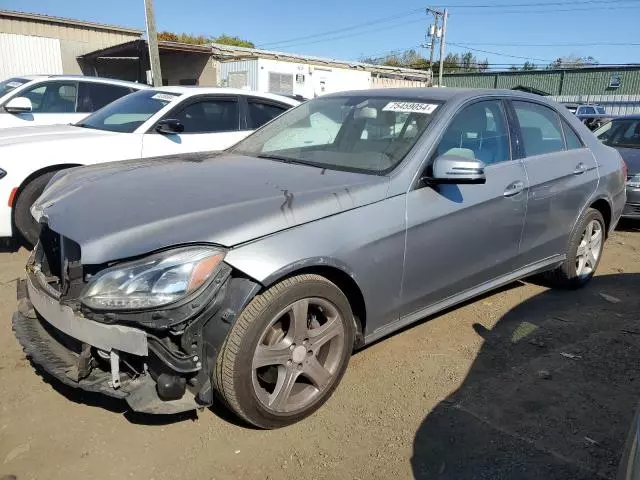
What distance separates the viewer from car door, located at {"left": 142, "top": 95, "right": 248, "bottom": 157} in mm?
5648

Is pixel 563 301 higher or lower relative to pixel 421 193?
lower

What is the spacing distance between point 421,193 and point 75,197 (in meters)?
1.86

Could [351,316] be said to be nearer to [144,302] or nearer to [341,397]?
[341,397]

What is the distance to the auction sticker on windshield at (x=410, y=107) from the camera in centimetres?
338

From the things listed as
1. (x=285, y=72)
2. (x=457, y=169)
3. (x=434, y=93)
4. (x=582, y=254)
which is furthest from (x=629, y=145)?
(x=285, y=72)

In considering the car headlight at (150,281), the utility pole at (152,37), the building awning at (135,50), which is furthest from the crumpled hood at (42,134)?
the building awning at (135,50)

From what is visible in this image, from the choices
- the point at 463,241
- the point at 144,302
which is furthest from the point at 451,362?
the point at 144,302

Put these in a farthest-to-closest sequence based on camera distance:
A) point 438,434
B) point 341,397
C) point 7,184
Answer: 1. point 7,184
2. point 341,397
3. point 438,434

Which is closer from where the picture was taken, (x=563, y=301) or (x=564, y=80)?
(x=563, y=301)

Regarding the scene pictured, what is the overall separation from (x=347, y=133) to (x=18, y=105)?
17.2 ft

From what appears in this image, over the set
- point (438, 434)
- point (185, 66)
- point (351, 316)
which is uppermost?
point (185, 66)

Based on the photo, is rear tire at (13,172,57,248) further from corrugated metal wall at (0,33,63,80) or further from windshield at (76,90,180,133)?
corrugated metal wall at (0,33,63,80)

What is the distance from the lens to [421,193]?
120 inches

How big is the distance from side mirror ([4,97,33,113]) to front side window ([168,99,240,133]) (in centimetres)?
240
